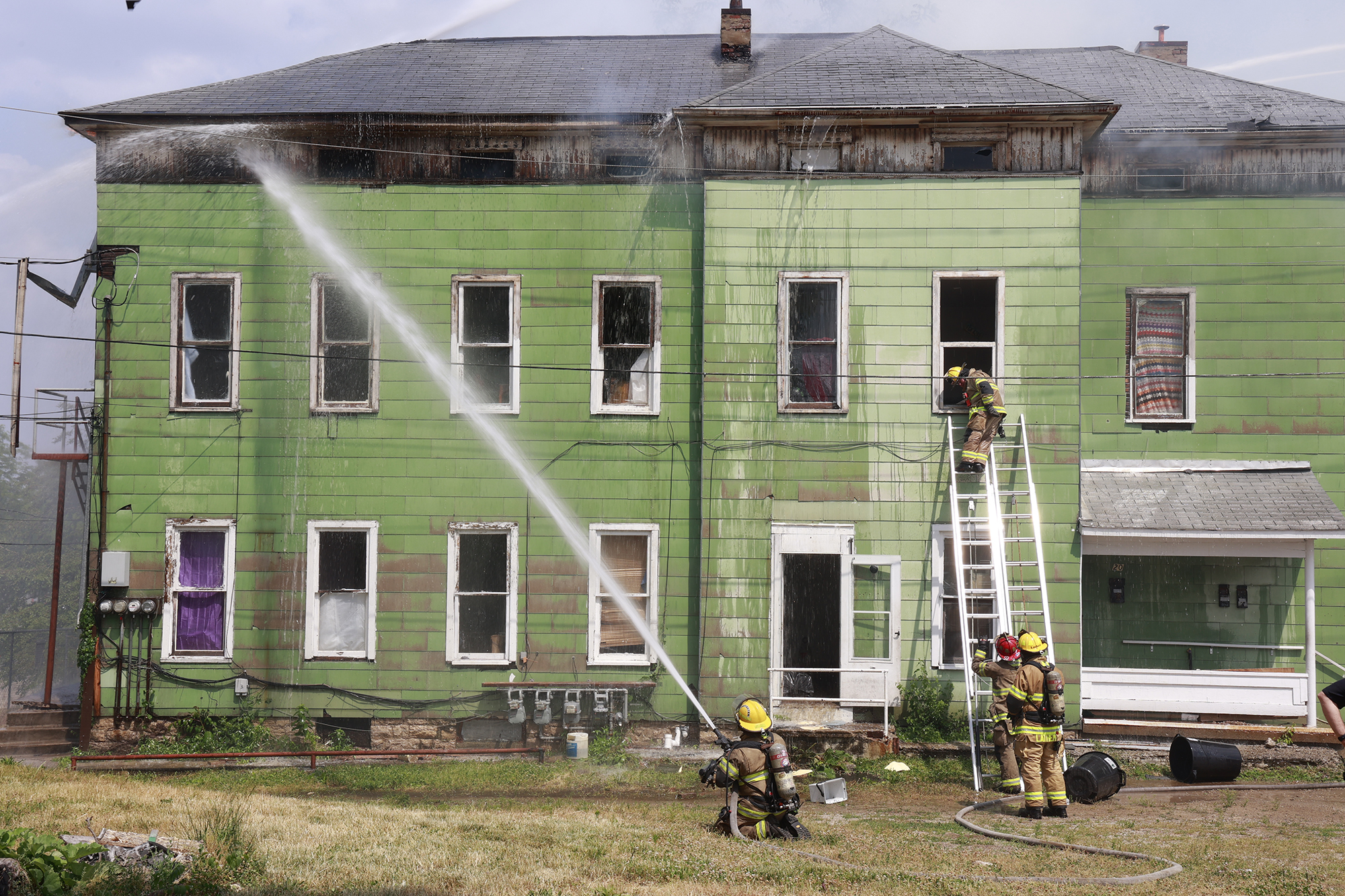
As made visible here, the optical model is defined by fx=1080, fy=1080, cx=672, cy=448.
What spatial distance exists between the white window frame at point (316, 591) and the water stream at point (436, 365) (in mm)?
2100

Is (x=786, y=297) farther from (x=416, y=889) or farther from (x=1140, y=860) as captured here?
(x=416, y=889)

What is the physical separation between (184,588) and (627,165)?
28.0ft

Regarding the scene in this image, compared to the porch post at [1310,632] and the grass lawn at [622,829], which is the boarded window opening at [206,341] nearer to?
the grass lawn at [622,829]

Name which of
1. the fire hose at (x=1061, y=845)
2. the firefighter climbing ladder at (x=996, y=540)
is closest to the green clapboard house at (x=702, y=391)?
the firefighter climbing ladder at (x=996, y=540)

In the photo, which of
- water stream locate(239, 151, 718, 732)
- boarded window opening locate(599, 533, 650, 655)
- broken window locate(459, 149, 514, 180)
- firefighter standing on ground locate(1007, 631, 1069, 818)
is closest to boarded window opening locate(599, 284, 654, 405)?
water stream locate(239, 151, 718, 732)

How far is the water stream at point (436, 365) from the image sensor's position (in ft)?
48.7

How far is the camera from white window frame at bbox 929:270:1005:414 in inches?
563

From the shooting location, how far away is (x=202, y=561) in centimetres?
1507

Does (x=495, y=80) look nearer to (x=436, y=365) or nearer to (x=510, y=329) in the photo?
(x=510, y=329)

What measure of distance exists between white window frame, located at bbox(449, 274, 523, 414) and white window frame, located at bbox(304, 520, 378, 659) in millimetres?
2101

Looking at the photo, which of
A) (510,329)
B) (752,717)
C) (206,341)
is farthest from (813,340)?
(206,341)

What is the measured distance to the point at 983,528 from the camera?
46.5 ft

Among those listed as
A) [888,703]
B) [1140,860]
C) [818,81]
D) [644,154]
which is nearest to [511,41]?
[644,154]

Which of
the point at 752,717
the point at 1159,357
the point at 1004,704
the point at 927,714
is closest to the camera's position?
the point at 752,717
